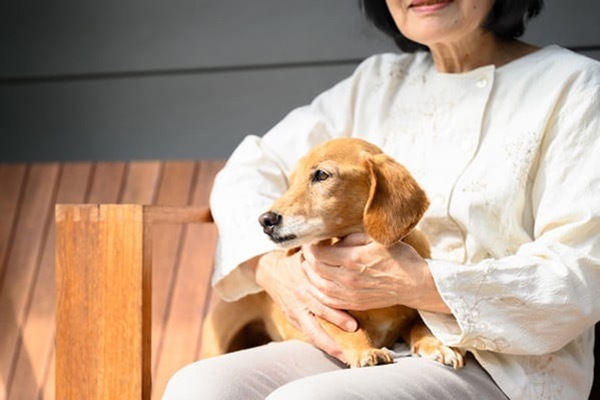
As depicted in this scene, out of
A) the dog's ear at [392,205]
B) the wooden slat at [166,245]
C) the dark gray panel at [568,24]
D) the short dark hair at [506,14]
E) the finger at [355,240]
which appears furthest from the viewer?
the wooden slat at [166,245]

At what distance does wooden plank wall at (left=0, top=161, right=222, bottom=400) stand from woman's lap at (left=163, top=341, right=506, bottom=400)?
0.80 metres

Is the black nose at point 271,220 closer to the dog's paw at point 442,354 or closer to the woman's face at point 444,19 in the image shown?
the dog's paw at point 442,354

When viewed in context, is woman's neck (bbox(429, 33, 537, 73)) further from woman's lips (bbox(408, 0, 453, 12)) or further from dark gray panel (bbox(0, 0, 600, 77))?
dark gray panel (bbox(0, 0, 600, 77))

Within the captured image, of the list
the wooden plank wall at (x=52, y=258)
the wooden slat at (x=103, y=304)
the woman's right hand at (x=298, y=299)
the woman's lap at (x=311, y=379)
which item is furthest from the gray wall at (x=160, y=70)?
the woman's lap at (x=311, y=379)

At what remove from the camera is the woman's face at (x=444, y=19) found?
7.47 ft

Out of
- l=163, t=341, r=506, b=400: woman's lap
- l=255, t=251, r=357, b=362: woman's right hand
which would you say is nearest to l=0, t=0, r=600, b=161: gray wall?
l=255, t=251, r=357, b=362: woman's right hand

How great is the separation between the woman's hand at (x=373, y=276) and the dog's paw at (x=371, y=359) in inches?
3.9

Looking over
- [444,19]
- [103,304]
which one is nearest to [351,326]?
[103,304]

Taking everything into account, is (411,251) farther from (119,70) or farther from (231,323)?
(119,70)

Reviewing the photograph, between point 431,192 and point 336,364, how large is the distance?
0.39 meters

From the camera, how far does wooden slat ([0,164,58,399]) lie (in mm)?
3086

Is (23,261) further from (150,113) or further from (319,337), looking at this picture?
(319,337)

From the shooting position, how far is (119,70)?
3.37 m

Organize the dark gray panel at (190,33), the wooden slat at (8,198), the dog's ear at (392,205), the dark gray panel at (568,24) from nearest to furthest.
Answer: the dog's ear at (392,205) < the dark gray panel at (568,24) < the dark gray panel at (190,33) < the wooden slat at (8,198)
